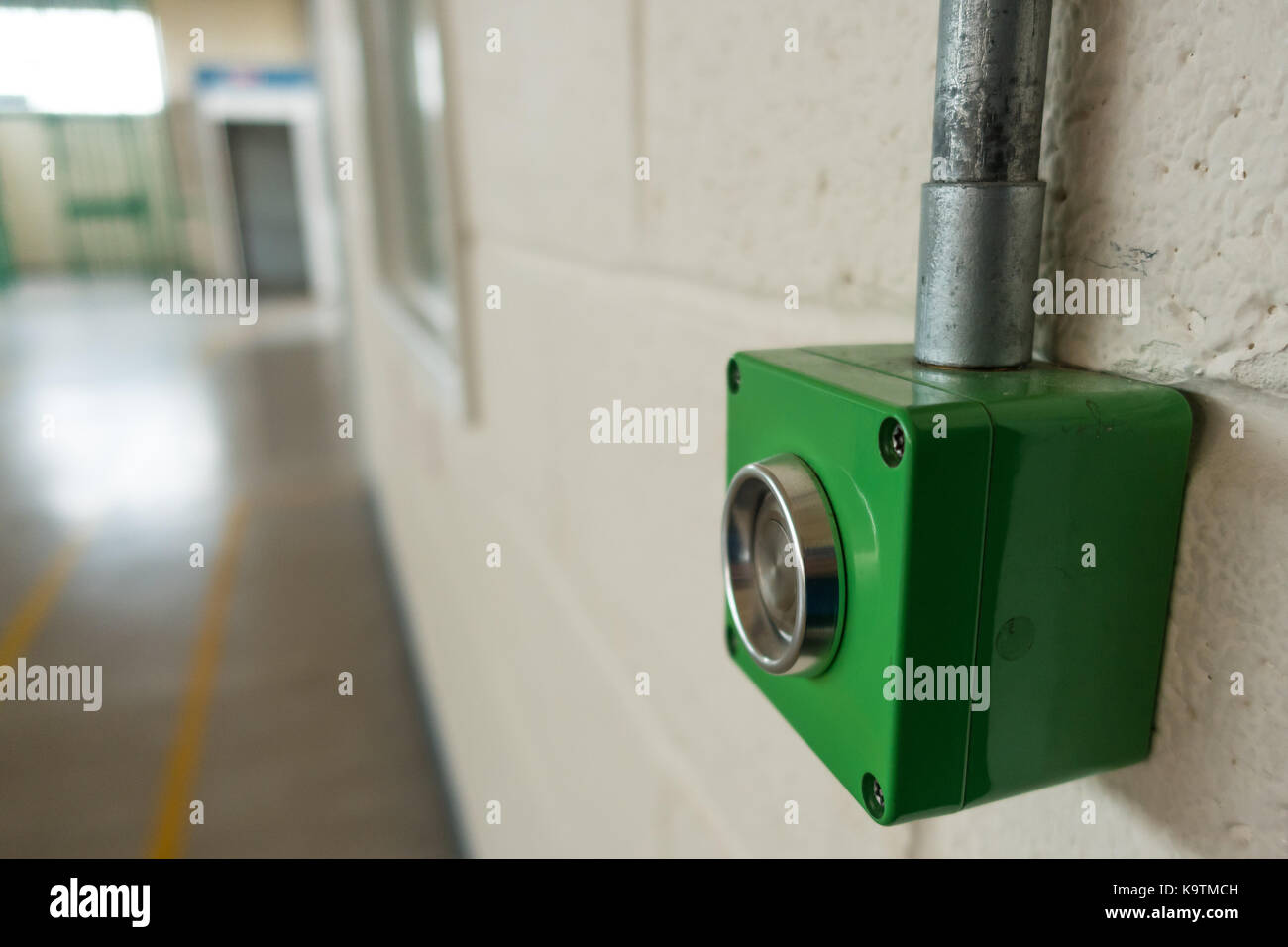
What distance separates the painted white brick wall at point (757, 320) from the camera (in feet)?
0.84

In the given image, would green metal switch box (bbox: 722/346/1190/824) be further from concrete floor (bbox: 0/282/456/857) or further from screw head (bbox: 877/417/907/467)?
concrete floor (bbox: 0/282/456/857)

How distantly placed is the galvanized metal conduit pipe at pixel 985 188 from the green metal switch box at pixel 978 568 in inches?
0.6

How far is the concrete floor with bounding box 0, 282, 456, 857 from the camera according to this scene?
7.54ft

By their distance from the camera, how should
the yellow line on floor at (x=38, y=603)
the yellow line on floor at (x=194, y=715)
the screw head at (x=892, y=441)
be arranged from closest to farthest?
the screw head at (x=892, y=441), the yellow line on floor at (x=194, y=715), the yellow line on floor at (x=38, y=603)

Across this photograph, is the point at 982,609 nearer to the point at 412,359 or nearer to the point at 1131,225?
the point at 1131,225

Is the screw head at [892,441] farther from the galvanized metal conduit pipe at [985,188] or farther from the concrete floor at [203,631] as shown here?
the concrete floor at [203,631]

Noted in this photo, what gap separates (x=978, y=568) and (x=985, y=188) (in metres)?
0.12

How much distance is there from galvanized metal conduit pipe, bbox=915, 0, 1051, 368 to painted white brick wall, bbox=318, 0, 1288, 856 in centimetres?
3

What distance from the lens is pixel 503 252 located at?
1.05 m

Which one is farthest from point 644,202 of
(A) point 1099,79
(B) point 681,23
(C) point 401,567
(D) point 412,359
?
(C) point 401,567

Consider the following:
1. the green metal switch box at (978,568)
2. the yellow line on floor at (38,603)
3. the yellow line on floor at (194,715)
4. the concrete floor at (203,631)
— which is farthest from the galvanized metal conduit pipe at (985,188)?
the yellow line on floor at (38,603)

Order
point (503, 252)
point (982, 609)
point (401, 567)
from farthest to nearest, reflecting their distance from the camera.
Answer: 1. point (401, 567)
2. point (503, 252)
3. point (982, 609)

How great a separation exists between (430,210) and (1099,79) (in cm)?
217

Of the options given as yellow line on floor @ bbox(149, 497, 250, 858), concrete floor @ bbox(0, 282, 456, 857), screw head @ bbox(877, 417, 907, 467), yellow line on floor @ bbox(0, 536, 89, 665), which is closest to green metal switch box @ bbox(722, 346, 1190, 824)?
screw head @ bbox(877, 417, 907, 467)
